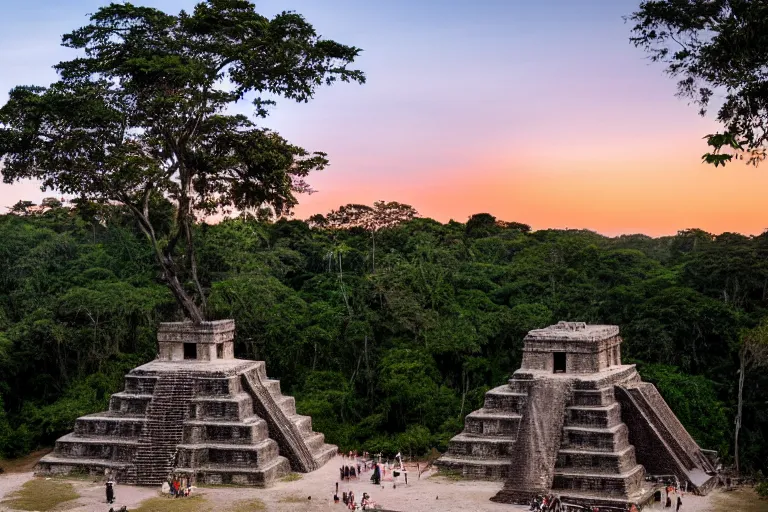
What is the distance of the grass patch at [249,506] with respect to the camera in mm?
22344

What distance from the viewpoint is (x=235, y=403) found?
83.9ft

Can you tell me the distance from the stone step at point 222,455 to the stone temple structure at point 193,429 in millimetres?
26

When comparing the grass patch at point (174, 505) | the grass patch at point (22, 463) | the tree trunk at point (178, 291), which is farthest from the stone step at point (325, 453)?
the grass patch at point (22, 463)

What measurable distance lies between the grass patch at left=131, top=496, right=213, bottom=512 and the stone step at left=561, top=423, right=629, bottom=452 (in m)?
9.07

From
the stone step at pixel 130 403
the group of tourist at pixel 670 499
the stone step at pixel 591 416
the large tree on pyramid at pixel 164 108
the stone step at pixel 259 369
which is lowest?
the group of tourist at pixel 670 499

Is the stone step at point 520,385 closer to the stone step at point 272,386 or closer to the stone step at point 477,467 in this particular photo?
the stone step at point 477,467

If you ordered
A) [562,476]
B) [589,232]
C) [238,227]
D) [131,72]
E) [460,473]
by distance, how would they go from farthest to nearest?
[589,232], [238,227], [131,72], [460,473], [562,476]

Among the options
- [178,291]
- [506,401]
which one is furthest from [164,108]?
[506,401]

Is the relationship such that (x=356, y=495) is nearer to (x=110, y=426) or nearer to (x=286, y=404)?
(x=286, y=404)

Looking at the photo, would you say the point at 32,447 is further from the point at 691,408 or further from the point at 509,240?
the point at 509,240

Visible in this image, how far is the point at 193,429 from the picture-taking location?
83.3 ft

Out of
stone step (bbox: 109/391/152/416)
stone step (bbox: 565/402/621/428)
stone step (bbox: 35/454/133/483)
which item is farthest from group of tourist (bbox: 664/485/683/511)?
stone step (bbox: 109/391/152/416)

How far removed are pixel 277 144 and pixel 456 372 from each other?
11.6m

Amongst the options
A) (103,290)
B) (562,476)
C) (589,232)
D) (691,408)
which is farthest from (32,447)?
(589,232)
